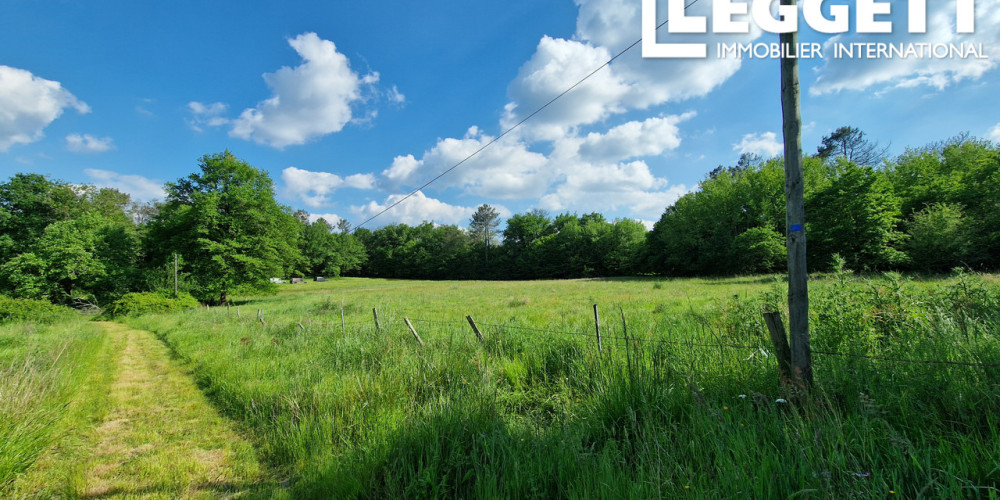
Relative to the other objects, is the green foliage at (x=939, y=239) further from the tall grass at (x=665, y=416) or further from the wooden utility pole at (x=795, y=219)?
the wooden utility pole at (x=795, y=219)

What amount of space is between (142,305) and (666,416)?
108 ft

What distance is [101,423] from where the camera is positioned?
210 inches

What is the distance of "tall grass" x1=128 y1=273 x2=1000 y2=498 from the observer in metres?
2.29

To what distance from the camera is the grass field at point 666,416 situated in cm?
229

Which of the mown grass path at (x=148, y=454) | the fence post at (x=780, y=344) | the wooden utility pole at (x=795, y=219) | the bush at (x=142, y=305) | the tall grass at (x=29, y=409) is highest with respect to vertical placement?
the wooden utility pole at (x=795, y=219)

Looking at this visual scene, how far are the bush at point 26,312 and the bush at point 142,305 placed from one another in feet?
7.65

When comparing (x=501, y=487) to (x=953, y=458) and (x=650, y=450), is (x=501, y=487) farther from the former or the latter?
(x=953, y=458)

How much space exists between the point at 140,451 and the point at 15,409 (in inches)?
65.7

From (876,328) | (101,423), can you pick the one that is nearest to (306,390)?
(101,423)

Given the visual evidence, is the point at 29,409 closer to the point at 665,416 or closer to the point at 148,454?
the point at 148,454

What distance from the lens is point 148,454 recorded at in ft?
14.1

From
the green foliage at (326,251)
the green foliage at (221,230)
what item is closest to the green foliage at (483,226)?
the green foliage at (326,251)

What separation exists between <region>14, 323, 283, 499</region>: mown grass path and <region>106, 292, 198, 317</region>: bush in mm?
22709

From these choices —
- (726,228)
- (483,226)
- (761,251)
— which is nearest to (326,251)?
(483,226)
